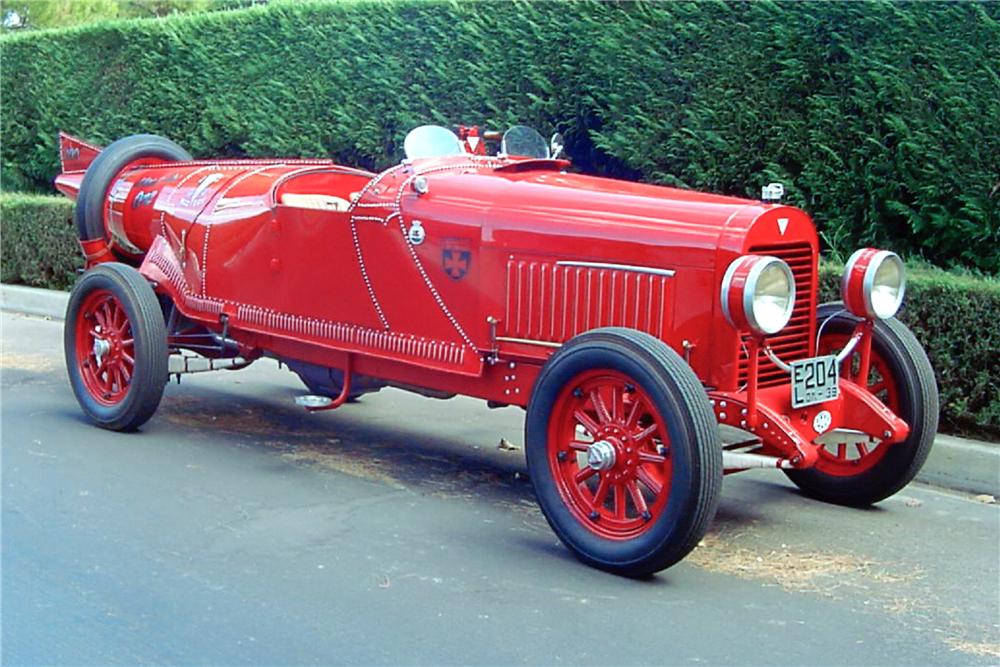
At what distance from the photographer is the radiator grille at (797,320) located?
5230mm

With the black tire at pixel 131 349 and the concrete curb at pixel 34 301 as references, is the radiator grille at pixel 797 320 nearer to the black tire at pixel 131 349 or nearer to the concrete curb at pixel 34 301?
the black tire at pixel 131 349

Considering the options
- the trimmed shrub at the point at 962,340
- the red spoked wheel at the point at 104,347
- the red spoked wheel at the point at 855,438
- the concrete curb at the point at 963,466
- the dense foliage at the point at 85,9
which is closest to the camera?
the red spoked wheel at the point at 855,438

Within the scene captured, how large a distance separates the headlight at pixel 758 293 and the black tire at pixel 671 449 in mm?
343

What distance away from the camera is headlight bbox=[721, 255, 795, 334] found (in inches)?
187

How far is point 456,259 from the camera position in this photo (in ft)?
18.8

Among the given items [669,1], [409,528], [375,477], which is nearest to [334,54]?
[669,1]

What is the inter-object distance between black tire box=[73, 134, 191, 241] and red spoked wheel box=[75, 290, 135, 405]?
77 centimetres

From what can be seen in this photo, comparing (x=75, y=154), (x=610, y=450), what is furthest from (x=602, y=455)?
(x=75, y=154)

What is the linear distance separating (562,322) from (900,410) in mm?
1597

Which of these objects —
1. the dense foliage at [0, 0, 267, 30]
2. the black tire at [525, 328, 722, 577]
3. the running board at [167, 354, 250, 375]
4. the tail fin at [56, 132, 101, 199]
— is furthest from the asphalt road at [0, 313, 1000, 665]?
the dense foliage at [0, 0, 267, 30]

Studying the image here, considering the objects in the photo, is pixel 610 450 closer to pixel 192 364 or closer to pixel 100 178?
pixel 192 364

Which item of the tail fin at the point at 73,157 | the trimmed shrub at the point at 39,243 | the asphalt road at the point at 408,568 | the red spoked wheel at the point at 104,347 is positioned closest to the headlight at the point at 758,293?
the asphalt road at the point at 408,568

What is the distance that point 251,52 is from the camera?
1255cm

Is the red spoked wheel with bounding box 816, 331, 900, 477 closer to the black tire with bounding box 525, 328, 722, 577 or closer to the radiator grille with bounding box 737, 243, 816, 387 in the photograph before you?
the radiator grille with bounding box 737, 243, 816, 387
